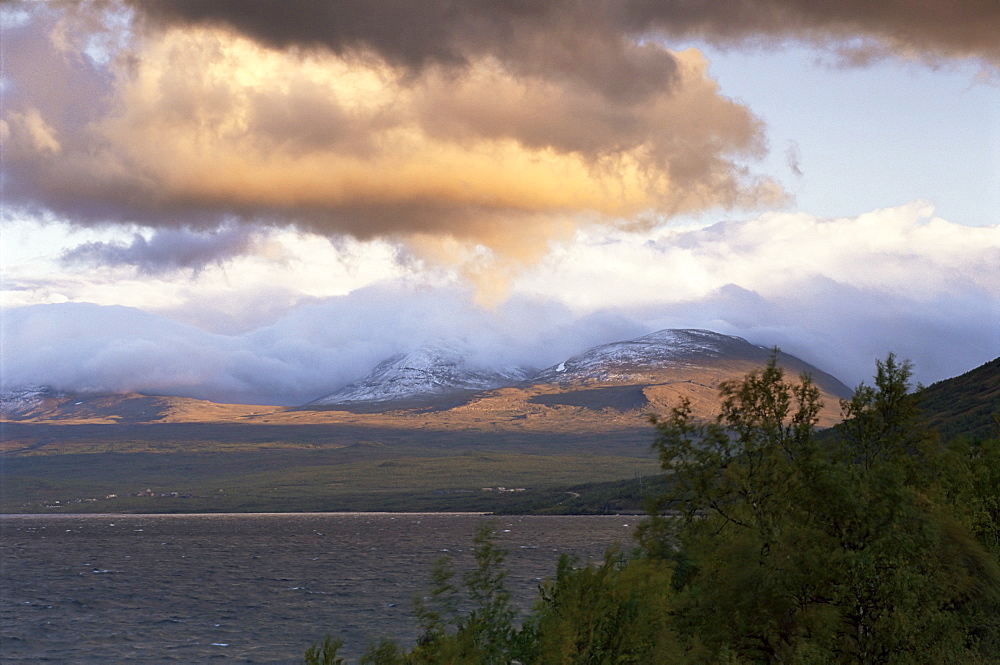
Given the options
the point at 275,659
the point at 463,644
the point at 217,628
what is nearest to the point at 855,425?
the point at 463,644

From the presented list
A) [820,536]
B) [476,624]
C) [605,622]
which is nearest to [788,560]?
[820,536]

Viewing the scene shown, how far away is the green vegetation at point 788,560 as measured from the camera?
105 ft

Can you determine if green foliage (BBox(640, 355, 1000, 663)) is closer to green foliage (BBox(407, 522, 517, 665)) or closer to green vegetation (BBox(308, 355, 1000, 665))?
green vegetation (BBox(308, 355, 1000, 665))

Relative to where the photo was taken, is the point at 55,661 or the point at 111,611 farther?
the point at 111,611

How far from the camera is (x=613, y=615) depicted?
140ft

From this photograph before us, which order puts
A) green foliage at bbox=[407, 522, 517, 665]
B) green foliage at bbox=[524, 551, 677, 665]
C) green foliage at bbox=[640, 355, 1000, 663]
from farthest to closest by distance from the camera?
green foliage at bbox=[524, 551, 677, 665], green foliage at bbox=[407, 522, 517, 665], green foliage at bbox=[640, 355, 1000, 663]

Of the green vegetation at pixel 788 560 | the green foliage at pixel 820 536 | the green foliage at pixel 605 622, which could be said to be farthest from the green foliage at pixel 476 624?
the green foliage at pixel 820 536

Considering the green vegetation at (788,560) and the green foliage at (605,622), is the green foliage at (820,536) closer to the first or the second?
the green vegetation at (788,560)

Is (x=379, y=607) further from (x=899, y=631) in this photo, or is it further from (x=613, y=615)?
(x=899, y=631)

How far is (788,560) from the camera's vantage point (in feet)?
107

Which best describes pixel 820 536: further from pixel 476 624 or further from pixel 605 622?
pixel 476 624

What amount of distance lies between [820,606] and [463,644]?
14.5 m

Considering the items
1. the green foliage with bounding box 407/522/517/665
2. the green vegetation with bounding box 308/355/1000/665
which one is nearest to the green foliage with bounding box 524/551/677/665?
the green vegetation with bounding box 308/355/1000/665

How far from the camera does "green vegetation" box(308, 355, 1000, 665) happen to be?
1254 inches
